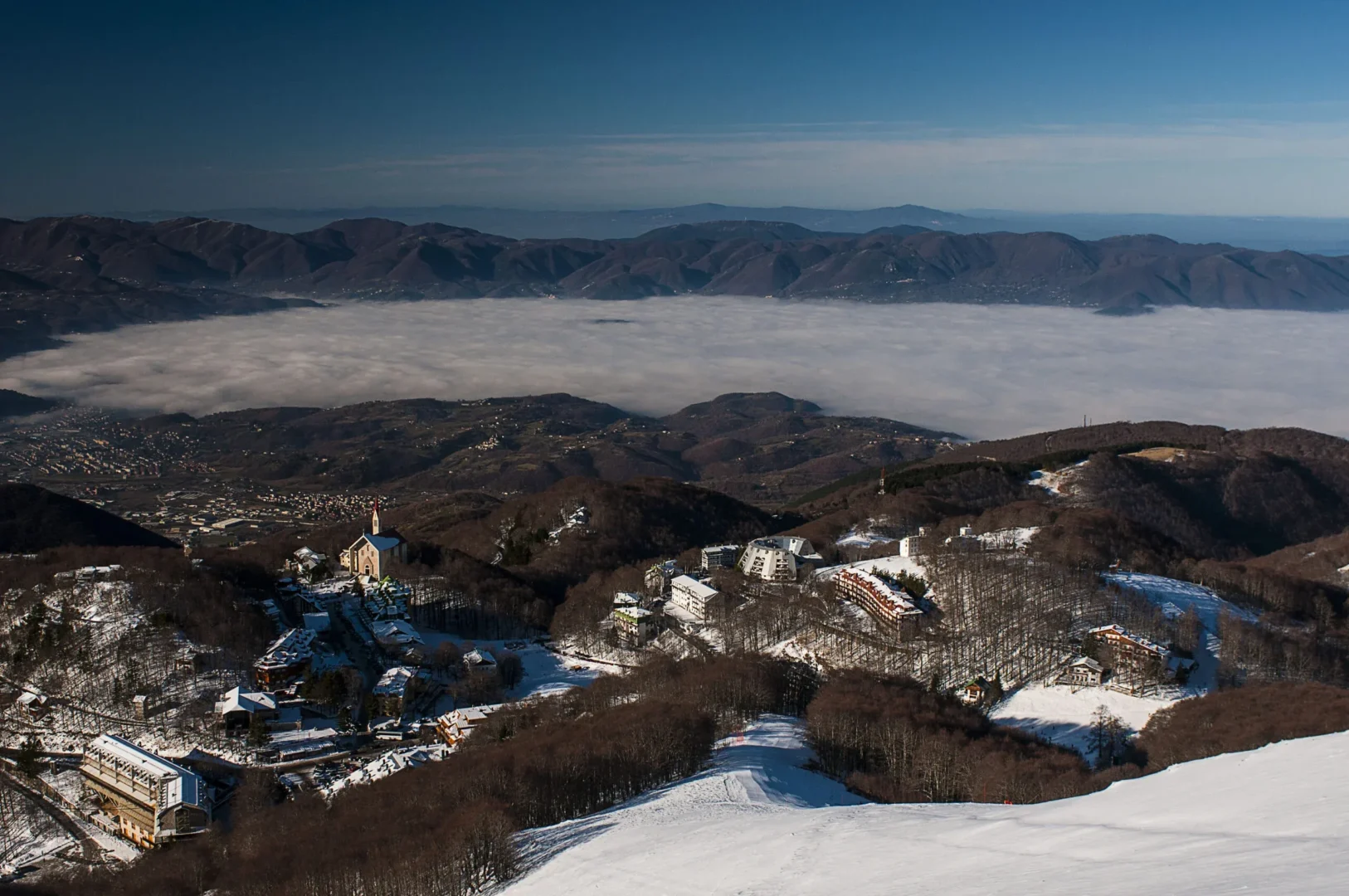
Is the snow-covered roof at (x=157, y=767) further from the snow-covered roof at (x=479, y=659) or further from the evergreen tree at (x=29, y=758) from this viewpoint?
the snow-covered roof at (x=479, y=659)

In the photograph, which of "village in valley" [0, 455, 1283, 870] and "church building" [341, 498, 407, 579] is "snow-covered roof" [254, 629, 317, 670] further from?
"church building" [341, 498, 407, 579]

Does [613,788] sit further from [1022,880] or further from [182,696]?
[182,696]

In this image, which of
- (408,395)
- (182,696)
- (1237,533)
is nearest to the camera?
(182,696)

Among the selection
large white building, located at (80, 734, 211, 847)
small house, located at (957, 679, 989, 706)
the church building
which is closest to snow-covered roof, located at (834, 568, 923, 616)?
small house, located at (957, 679, 989, 706)

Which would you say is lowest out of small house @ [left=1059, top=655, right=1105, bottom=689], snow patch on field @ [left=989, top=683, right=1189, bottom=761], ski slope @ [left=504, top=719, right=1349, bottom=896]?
snow patch on field @ [left=989, top=683, right=1189, bottom=761]

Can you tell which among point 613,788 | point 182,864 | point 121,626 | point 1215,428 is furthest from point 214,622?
point 1215,428

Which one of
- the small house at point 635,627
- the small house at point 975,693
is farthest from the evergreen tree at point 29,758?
the small house at point 975,693
